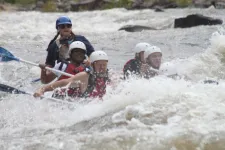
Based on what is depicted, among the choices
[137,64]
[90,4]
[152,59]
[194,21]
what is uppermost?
[152,59]

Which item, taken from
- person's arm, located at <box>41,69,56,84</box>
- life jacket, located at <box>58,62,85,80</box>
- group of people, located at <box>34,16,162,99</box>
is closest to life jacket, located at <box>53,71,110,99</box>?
group of people, located at <box>34,16,162,99</box>

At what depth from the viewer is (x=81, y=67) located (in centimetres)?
672

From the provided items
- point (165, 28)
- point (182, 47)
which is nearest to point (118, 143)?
point (182, 47)

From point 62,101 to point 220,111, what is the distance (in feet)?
6.70

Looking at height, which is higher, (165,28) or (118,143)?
(118,143)

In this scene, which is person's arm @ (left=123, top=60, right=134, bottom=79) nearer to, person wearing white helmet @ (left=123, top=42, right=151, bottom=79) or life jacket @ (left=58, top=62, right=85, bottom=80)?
person wearing white helmet @ (left=123, top=42, right=151, bottom=79)

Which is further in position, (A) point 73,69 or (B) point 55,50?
(B) point 55,50

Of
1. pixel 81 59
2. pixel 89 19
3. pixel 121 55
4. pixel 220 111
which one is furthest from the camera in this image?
pixel 89 19

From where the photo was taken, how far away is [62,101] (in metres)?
6.44

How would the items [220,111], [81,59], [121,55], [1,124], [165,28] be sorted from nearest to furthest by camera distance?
1. [220,111]
2. [1,124]
3. [81,59]
4. [121,55]
5. [165,28]

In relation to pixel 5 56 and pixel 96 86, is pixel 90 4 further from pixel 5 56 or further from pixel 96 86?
pixel 96 86

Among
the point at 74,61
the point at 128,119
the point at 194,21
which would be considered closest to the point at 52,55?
the point at 74,61

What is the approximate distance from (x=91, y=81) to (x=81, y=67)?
37cm

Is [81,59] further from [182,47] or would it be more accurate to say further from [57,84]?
[182,47]
